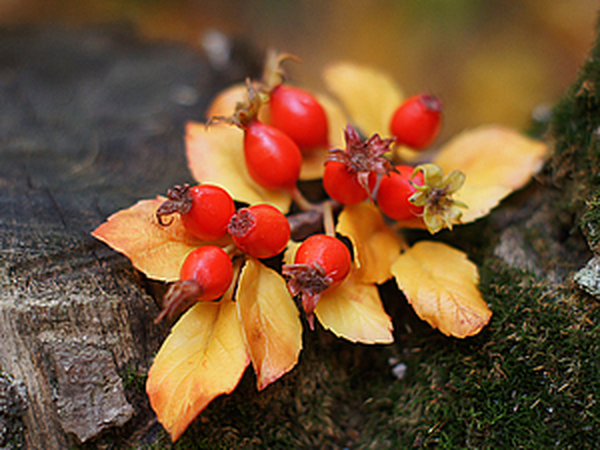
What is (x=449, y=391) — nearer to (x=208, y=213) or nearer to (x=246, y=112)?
(x=208, y=213)

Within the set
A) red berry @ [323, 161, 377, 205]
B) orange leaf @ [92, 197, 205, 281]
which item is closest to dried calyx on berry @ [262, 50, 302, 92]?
red berry @ [323, 161, 377, 205]

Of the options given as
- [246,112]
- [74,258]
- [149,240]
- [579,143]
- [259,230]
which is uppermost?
[579,143]

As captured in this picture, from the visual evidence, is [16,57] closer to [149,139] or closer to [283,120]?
[149,139]

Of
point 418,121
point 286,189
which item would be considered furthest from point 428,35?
point 286,189

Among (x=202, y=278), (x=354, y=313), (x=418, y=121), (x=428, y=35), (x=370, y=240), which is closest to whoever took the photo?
(x=202, y=278)

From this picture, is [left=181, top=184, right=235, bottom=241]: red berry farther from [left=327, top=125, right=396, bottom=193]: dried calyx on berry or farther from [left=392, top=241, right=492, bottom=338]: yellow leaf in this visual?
[left=392, top=241, right=492, bottom=338]: yellow leaf

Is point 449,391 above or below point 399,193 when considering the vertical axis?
below

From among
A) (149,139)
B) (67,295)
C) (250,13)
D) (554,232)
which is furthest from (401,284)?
(250,13)

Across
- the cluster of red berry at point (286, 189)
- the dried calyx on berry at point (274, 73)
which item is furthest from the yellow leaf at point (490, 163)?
the dried calyx on berry at point (274, 73)
